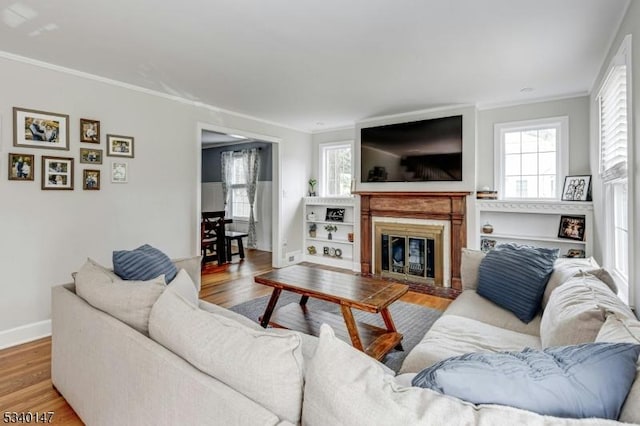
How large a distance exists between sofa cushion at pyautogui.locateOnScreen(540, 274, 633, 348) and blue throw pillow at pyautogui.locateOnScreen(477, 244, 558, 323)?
13.2 inches

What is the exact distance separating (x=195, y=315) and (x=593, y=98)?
4303mm

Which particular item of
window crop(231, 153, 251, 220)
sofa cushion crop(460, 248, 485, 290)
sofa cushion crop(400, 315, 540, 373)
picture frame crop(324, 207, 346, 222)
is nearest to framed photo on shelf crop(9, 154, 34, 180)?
sofa cushion crop(400, 315, 540, 373)

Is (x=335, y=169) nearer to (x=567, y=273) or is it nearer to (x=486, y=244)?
(x=486, y=244)

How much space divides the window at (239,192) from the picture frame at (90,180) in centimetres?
424

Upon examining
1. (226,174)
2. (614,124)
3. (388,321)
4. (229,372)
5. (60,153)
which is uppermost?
(226,174)

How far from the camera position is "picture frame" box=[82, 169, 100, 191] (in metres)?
3.22

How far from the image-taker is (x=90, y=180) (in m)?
3.25

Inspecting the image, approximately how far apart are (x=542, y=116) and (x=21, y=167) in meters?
5.46

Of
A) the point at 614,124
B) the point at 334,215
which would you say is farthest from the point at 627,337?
the point at 334,215

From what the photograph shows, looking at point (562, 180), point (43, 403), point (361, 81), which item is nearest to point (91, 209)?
point (43, 403)

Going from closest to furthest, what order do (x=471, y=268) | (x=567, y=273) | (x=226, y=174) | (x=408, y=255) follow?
(x=567, y=273)
(x=471, y=268)
(x=408, y=255)
(x=226, y=174)

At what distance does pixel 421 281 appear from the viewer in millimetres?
4625

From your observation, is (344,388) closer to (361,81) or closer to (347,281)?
(347,281)

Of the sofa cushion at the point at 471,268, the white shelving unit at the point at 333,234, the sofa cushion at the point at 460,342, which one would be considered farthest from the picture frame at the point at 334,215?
the sofa cushion at the point at 460,342
